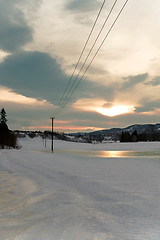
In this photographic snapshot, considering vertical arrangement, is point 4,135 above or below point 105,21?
below

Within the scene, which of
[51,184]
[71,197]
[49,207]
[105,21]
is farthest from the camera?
[105,21]

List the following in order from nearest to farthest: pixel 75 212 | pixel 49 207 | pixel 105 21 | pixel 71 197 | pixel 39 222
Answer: pixel 39 222 → pixel 75 212 → pixel 49 207 → pixel 71 197 → pixel 105 21

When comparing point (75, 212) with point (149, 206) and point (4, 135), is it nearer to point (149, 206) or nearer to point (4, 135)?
point (149, 206)

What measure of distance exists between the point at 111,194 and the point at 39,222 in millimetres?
3537

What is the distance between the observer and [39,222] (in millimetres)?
5078

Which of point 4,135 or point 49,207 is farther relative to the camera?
point 4,135

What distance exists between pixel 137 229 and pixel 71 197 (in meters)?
3.22

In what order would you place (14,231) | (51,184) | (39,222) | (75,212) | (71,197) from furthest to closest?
(51,184) < (71,197) < (75,212) < (39,222) < (14,231)

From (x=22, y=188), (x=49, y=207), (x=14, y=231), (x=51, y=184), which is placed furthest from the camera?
(x=51, y=184)

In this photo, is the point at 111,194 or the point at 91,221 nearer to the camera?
the point at 91,221

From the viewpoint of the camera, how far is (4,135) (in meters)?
56.0

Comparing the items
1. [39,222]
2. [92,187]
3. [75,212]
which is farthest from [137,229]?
[92,187]

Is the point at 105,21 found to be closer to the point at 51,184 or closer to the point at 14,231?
the point at 51,184

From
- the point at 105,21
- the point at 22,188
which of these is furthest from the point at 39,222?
the point at 105,21
